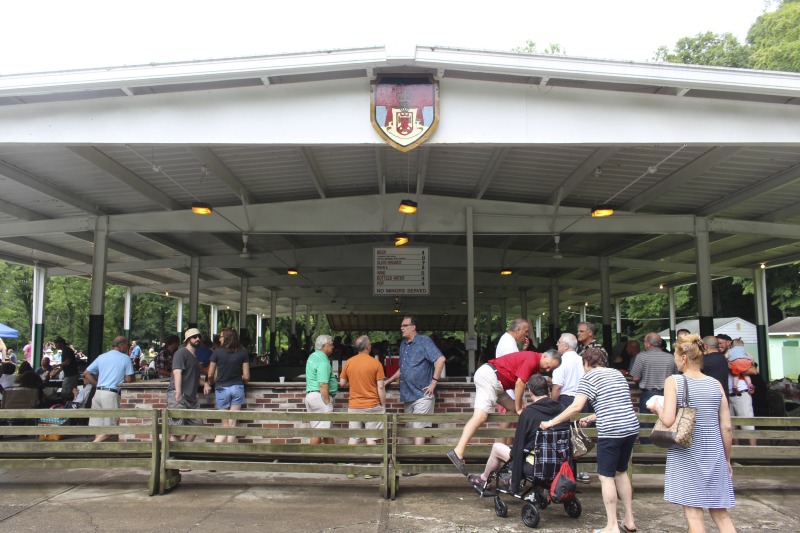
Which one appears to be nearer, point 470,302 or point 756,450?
point 756,450

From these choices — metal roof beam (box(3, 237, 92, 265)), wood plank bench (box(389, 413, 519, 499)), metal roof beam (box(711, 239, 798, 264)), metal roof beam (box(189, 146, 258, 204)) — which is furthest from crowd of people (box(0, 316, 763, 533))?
metal roof beam (box(3, 237, 92, 265))

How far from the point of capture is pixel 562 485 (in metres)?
5.49

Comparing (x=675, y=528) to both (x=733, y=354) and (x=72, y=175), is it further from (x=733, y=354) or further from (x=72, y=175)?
(x=72, y=175)

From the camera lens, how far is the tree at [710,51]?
38594mm

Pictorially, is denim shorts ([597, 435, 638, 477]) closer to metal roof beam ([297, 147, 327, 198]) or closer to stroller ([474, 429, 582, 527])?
stroller ([474, 429, 582, 527])

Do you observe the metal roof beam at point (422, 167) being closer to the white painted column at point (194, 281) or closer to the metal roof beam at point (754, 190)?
the metal roof beam at point (754, 190)

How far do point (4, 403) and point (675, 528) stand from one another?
9644 mm

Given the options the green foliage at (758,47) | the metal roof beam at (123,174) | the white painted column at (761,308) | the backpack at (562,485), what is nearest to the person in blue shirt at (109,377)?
the metal roof beam at (123,174)

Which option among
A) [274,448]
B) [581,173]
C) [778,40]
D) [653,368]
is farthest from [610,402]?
[778,40]

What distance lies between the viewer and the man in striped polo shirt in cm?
773

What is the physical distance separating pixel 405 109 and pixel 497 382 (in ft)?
9.50

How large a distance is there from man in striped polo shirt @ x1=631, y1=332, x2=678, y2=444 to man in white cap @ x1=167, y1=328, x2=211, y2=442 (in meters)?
5.11

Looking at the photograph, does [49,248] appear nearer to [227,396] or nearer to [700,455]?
[227,396]

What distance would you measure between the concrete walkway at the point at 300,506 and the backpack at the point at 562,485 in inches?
10.8
